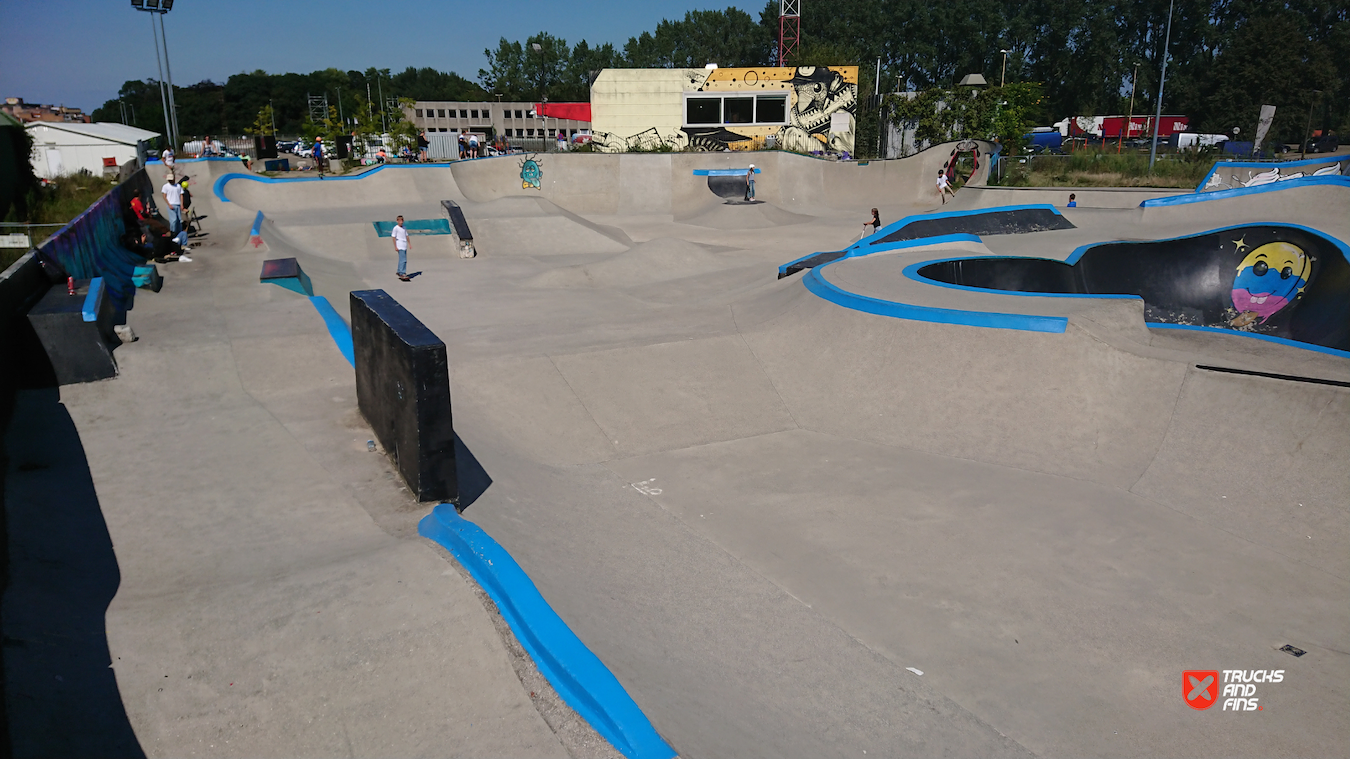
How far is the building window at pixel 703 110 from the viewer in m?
43.8

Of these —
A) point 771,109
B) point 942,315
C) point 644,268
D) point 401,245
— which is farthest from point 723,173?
point 942,315

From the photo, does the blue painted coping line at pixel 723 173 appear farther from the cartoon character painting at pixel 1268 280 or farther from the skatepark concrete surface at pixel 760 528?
the cartoon character painting at pixel 1268 280

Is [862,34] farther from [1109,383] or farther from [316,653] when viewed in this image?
[316,653]

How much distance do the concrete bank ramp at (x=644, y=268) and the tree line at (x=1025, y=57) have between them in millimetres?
37631

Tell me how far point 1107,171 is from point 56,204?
1343 inches

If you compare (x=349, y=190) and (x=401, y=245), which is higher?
(x=349, y=190)

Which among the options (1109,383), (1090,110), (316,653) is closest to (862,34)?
(1090,110)

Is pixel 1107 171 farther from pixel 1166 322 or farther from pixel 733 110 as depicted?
pixel 733 110

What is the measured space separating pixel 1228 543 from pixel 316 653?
26.6 ft

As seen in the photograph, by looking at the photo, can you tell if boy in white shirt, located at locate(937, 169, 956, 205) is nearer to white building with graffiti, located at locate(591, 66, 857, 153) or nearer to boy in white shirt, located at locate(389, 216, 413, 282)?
white building with graffiti, located at locate(591, 66, 857, 153)

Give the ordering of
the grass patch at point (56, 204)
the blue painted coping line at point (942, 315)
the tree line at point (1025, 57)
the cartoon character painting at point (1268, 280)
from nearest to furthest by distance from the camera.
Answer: the blue painted coping line at point (942, 315), the cartoon character painting at point (1268, 280), the grass patch at point (56, 204), the tree line at point (1025, 57)

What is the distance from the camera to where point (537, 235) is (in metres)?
22.8

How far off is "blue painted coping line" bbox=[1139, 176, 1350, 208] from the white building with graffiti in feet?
84.2

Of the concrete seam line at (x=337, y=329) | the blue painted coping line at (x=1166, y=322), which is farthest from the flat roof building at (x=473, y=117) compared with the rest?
the concrete seam line at (x=337, y=329)
